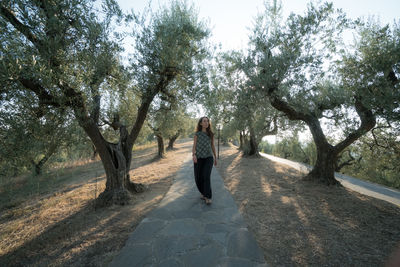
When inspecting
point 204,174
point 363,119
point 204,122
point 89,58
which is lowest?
point 204,174

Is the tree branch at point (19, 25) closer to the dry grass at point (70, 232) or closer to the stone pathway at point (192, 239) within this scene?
the dry grass at point (70, 232)

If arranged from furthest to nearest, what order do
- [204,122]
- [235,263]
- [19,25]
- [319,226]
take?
[204,122] → [319,226] → [19,25] → [235,263]

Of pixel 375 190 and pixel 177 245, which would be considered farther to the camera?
pixel 375 190

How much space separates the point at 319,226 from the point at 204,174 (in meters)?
2.82

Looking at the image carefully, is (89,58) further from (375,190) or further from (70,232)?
(375,190)

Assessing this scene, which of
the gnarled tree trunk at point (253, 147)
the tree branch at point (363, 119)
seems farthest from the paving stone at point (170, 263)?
the gnarled tree trunk at point (253, 147)

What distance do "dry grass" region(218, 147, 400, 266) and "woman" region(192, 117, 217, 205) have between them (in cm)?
→ 108

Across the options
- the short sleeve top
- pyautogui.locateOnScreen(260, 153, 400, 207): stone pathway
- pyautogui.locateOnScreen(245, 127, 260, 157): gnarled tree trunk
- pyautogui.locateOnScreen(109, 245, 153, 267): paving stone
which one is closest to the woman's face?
the short sleeve top

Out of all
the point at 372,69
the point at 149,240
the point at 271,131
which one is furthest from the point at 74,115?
the point at 271,131

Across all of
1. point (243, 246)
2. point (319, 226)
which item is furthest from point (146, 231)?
point (319, 226)

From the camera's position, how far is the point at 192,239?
3102 mm

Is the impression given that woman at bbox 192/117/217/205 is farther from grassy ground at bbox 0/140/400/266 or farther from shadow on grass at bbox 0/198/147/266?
shadow on grass at bbox 0/198/147/266

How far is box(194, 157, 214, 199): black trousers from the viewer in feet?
15.5

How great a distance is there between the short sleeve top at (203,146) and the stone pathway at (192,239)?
4.61 ft
